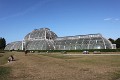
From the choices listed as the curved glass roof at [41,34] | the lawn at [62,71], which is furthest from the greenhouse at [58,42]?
the lawn at [62,71]

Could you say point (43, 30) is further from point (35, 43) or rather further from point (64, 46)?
point (64, 46)

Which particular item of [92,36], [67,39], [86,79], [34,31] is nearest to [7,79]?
[86,79]

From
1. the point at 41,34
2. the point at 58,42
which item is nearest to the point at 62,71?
the point at 58,42

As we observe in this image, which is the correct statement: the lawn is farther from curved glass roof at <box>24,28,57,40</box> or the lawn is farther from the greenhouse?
curved glass roof at <box>24,28,57,40</box>

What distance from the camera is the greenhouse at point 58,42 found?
126 m

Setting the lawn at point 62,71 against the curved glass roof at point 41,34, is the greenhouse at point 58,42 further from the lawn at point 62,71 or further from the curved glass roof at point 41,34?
the lawn at point 62,71

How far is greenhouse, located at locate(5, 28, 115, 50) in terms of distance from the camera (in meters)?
126

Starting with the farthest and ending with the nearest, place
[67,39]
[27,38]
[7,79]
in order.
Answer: [27,38] → [67,39] → [7,79]

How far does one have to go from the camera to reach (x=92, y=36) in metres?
137

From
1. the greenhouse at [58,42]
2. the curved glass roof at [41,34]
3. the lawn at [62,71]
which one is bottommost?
the lawn at [62,71]

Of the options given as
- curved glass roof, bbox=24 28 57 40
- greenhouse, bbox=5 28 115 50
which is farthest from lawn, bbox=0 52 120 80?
curved glass roof, bbox=24 28 57 40

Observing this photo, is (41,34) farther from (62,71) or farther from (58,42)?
(62,71)

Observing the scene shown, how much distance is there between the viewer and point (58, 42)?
15188 centimetres

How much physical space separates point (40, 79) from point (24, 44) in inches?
5913
